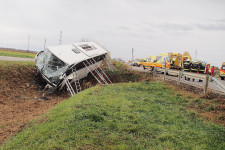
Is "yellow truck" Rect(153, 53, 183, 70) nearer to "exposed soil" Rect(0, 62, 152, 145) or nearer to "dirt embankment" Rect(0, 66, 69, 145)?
"exposed soil" Rect(0, 62, 152, 145)

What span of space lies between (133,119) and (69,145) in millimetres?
2516

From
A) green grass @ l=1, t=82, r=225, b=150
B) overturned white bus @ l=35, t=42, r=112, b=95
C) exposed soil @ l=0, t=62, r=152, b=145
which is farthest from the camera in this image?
overturned white bus @ l=35, t=42, r=112, b=95

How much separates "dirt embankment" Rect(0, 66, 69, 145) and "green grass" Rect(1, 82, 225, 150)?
44.7 inches

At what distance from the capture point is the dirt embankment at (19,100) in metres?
8.02

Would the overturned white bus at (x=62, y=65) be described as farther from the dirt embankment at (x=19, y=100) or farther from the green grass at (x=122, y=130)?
the green grass at (x=122, y=130)

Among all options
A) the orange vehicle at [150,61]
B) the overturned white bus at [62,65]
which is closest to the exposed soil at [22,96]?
the overturned white bus at [62,65]

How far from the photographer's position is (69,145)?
508cm

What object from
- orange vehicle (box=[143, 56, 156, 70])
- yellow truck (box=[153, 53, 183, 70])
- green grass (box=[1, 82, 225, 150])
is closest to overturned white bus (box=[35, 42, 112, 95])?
green grass (box=[1, 82, 225, 150])

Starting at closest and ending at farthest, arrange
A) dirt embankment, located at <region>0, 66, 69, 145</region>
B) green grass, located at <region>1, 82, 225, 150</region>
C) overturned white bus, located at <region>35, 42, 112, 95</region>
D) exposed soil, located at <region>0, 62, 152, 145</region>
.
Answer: green grass, located at <region>1, 82, 225, 150</region>, dirt embankment, located at <region>0, 66, 69, 145</region>, exposed soil, located at <region>0, 62, 152, 145</region>, overturned white bus, located at <region>35, 42, 112, 95</region>

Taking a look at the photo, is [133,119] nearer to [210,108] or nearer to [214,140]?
[214,140]

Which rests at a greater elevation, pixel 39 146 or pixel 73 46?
pixel 73 46

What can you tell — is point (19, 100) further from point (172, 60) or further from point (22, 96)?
point (172, 60)

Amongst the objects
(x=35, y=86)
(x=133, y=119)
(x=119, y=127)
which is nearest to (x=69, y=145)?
(x=119, y=127)

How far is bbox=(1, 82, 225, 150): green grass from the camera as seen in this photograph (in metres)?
5.23
